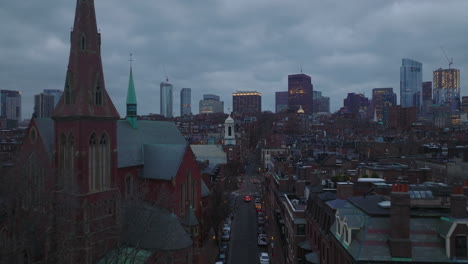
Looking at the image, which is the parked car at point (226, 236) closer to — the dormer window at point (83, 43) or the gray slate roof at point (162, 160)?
the gray slate roof at point (162, 160)

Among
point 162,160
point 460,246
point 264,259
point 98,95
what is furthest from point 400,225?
point 264,259

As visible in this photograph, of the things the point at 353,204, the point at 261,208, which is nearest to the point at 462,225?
the point at 353,204

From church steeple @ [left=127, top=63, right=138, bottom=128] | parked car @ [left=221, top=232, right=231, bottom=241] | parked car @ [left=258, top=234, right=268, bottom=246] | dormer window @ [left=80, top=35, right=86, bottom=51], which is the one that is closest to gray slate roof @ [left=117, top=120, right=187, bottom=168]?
church steeple @ [left=127, top=63, right=138, bottom=128]

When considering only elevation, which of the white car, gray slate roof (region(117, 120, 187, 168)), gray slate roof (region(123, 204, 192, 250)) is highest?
gray slate roof (region(117, 120, 187, 168))

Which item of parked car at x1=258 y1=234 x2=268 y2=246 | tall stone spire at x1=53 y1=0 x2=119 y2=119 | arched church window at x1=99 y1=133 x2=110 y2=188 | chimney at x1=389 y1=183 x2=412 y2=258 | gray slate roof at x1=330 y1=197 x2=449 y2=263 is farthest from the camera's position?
parked car at x1=258 y1=234 x2=268 y2=246

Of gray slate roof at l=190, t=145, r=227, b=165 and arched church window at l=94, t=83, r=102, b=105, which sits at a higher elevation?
arched church window at l=94, t=83, r=102, b=105

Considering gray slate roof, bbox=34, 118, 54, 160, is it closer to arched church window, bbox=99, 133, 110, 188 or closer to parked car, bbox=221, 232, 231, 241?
arched church window, bbox=99, 133, 110, 188

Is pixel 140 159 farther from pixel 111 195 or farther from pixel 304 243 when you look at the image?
pixel 304 243
